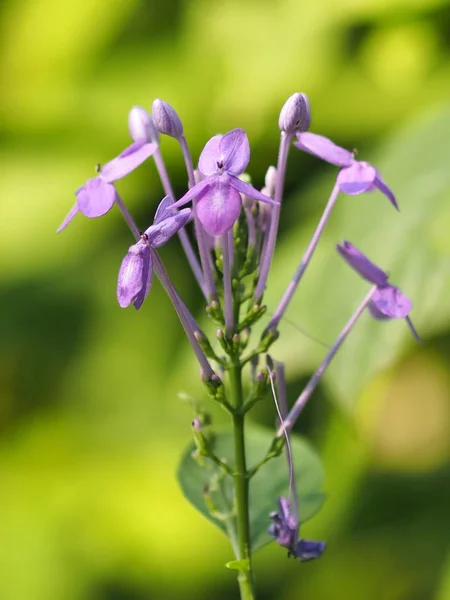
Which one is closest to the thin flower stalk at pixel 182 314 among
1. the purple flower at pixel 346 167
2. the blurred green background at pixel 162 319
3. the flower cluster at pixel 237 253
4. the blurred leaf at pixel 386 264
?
the flower cluster at pixel 237 253

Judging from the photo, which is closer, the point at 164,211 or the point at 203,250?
the point at 164,211

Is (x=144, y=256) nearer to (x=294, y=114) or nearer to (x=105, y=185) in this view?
(x=105, y=185)

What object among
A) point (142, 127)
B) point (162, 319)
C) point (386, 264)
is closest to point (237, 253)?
point (142, 127)

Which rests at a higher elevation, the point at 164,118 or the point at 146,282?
the point at 164,118

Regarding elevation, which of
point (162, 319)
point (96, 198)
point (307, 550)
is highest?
point (162, 319)

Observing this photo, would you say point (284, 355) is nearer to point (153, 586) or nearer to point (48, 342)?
point (153, 586)

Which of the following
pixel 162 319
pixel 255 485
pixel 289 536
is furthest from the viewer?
pixel 162 319

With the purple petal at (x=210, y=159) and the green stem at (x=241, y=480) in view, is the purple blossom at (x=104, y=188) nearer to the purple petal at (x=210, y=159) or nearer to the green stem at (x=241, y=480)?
the purple petal at (x=210, y=159)
